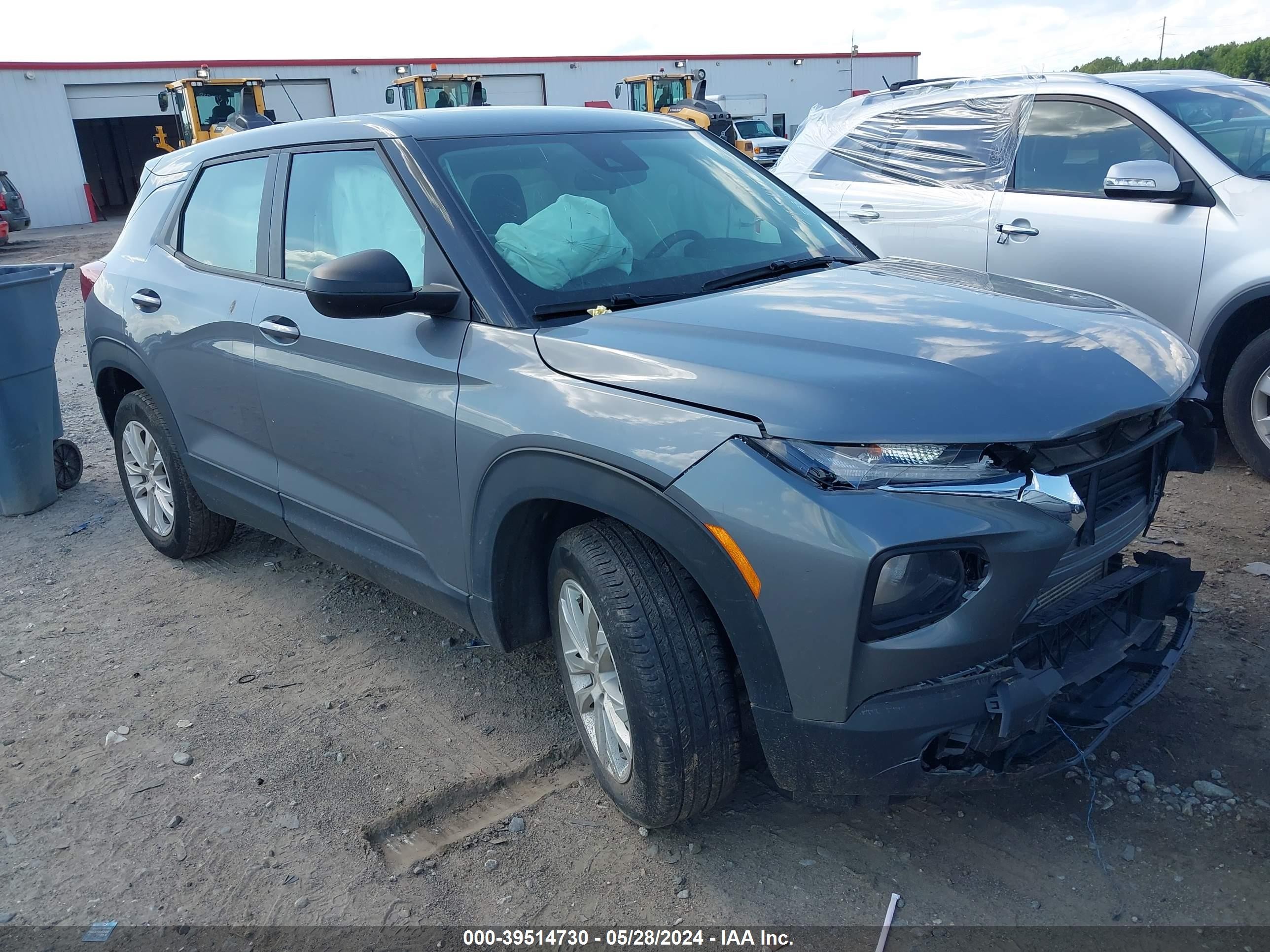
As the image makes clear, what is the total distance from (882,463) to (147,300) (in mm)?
3397

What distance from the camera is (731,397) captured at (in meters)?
2.29

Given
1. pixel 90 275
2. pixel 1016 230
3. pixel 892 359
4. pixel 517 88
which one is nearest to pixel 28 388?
pixel 90 275

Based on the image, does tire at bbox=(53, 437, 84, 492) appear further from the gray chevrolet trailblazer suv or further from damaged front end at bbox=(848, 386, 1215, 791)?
damaged front end at bbox=(848, 386, 1215, 791)

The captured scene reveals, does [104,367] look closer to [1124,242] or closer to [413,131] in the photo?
[413,131]

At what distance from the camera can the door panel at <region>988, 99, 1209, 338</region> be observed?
484 cm

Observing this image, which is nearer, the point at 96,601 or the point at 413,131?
the point at 413,131

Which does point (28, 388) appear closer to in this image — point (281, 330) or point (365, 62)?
point (281, 330)

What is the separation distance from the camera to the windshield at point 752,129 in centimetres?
3031

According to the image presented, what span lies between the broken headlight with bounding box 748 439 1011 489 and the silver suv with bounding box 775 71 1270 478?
2.50m

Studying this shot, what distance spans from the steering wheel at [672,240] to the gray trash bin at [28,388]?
373 cm

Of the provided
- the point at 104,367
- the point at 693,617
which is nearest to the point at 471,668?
the point at 693,617

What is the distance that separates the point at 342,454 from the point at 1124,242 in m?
3.85

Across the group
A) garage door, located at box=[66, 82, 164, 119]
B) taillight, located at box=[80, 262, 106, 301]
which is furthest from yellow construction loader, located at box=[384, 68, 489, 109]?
taillight, located at box=[80, 262, 106, 301]

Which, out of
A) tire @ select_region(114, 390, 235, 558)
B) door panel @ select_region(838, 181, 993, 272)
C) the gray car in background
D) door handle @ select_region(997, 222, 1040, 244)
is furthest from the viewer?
the gray car in background
